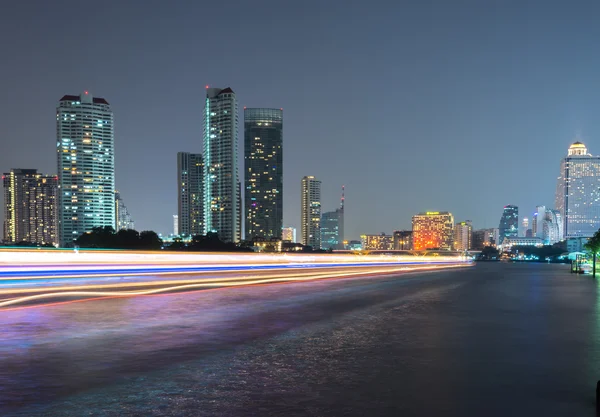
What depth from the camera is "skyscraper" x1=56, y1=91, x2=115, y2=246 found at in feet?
553

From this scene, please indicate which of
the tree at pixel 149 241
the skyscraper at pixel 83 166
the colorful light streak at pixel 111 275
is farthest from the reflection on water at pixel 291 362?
the skyscraper at pixel 83 166

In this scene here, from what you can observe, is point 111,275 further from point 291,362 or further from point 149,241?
point 149,241

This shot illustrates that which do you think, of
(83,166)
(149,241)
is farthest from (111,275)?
(83,166)

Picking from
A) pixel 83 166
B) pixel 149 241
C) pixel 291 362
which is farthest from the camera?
pixel 83 166

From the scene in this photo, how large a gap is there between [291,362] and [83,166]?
184027mm

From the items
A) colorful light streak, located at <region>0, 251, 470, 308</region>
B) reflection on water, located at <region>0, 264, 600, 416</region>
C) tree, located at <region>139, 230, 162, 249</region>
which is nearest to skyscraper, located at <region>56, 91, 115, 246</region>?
tree, located at <region>139, 230, 162, 249</region>

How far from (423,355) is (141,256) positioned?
28.9 meters

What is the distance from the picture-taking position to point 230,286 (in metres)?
25.1

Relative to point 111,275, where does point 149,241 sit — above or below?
below

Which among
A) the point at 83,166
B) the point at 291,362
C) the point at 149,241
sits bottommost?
the point at 149,241

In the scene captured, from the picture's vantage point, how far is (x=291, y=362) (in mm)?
8227

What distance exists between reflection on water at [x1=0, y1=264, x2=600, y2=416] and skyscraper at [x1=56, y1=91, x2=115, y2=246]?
167786mm

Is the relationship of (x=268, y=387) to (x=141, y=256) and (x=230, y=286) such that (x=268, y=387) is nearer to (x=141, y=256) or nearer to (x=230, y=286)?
(x=230, y=286)

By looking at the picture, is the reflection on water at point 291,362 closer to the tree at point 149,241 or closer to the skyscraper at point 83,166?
the tree at point 149,241
